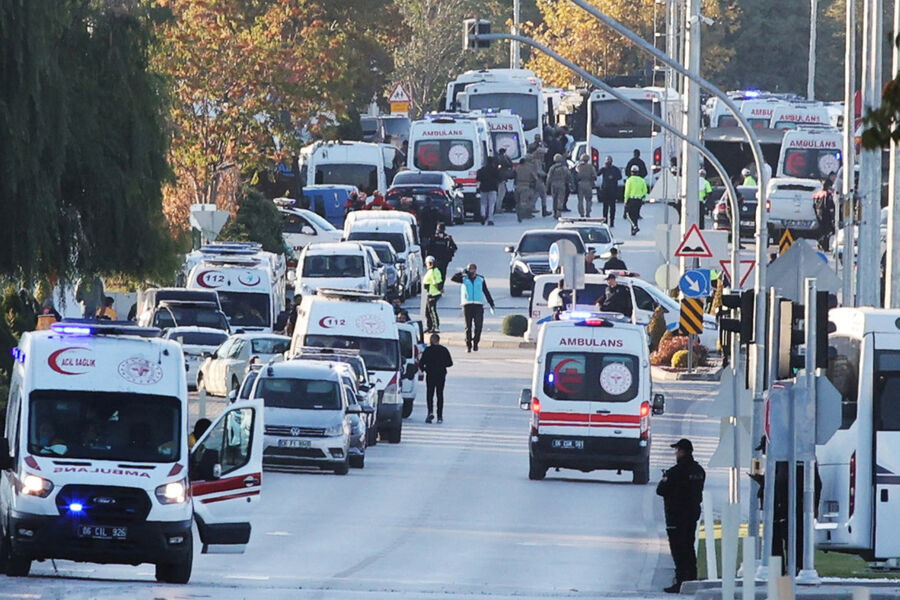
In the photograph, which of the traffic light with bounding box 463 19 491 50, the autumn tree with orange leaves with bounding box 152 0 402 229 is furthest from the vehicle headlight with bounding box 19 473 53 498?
the autumn tree with orange leaves with bounding box 152 0 402 229

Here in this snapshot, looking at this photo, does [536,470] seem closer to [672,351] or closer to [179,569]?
[179,569]

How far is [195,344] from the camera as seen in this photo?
4241 centimetres

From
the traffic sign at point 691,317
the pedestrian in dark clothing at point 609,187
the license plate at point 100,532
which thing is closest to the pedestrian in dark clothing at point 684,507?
the license plate at point 100,532

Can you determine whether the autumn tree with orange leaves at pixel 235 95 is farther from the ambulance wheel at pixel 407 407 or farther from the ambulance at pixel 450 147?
the ambulance wheel at pixel 407 407

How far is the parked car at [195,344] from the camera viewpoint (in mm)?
42250

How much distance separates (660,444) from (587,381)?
19.3 feet

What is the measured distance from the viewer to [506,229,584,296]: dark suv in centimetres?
5453

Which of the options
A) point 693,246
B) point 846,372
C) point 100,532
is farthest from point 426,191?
point 100,532

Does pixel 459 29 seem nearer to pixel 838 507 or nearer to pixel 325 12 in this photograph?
pixel 325 12

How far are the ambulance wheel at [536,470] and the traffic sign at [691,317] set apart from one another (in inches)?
433

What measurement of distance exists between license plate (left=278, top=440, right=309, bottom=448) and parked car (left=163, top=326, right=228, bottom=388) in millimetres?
10250

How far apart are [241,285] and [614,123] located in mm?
31831

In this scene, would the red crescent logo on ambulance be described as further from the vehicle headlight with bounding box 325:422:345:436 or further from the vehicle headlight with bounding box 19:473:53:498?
the vehicle headlight with bounding box 325:422:345:436

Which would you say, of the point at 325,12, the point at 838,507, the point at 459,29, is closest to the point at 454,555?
the point at 838,507
